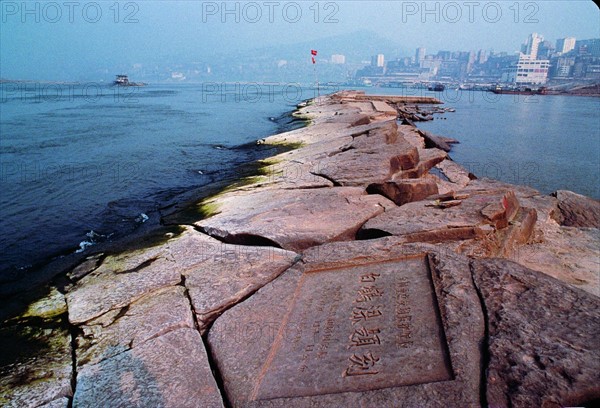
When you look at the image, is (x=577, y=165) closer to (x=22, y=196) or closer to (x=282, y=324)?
(x=282, y=324)

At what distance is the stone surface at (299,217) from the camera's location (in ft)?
15.0

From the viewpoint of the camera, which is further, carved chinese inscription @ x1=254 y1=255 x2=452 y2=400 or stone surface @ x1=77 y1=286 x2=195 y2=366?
stone surface @ x1=77 y1=286 x2=195 y2=366

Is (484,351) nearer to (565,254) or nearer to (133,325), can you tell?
(133,325)

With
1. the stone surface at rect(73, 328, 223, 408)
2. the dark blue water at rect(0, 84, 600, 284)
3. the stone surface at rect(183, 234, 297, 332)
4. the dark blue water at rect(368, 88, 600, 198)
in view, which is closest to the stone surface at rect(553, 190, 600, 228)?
the dark blue water at rect(368, 88, 600, 198)

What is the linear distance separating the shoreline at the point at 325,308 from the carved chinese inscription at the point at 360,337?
13 millimetres

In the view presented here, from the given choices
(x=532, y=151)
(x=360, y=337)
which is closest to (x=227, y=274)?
(x=360, y=337)

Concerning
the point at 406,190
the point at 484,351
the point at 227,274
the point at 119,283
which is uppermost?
the point at 406,190

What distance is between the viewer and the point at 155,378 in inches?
107

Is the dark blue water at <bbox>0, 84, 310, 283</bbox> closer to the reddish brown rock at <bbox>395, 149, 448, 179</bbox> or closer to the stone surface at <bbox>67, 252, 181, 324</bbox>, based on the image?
the stone surface at <bbox>67, 252, 181, 324</bbox>

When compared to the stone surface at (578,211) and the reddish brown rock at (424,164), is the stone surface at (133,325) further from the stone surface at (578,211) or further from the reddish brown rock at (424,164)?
the stone surface at (578,211)

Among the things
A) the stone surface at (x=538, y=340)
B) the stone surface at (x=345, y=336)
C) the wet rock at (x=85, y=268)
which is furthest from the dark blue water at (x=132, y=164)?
the stone surface at (x=538, y=340)

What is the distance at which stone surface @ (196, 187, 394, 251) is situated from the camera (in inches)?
180

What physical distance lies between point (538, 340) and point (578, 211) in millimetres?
5430

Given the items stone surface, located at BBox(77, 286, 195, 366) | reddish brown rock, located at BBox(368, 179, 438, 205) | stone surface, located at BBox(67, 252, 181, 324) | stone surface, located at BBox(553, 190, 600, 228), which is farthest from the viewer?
stone surface, located at BBox(553, 190, 600, 228)
